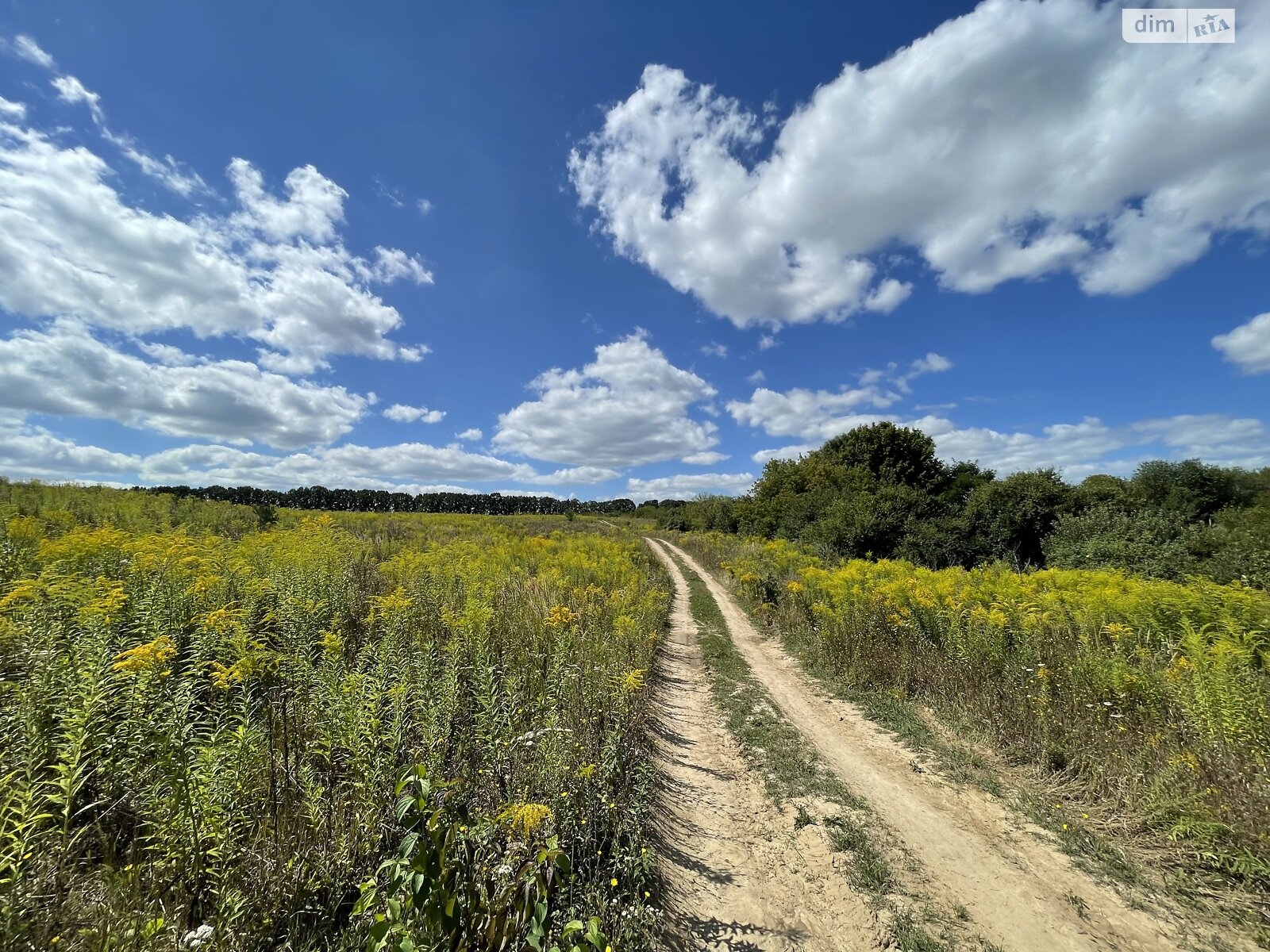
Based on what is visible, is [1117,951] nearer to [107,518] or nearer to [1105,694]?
[1105,694]

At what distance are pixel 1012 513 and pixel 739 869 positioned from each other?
2307cm

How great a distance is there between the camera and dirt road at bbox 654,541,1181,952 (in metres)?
3.25

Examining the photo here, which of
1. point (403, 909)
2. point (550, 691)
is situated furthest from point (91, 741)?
point (550, 691)

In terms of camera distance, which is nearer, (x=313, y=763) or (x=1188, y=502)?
(x=313, y=763)

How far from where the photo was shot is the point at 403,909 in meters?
2.21

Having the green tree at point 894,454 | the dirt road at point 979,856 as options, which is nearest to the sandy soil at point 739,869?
the dirt road at point 979,856

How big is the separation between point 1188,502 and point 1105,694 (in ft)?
88.4

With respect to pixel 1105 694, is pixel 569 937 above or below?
below

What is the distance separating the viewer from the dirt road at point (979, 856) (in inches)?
128

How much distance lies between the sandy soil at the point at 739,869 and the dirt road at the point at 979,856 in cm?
7

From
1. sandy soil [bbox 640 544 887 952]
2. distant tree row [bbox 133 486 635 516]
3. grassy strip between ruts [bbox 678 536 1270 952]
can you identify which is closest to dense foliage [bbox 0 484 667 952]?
sandy soil [bbox 640 544 887 952]

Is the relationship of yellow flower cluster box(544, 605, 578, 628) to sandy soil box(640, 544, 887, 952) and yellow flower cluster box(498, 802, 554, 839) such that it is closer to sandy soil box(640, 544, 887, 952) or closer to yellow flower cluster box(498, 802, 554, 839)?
sandy soil box(640, 544, 887, 952)

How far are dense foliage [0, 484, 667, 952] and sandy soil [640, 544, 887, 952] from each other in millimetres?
359

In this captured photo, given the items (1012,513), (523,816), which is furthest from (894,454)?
(523,816)
